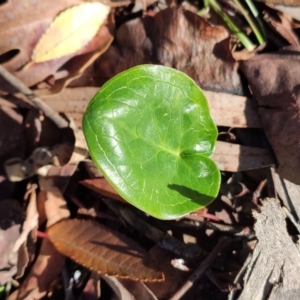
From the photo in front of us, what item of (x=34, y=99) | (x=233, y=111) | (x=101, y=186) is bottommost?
(x=101, y=186)

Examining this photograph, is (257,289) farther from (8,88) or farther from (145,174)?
→ (8,88)

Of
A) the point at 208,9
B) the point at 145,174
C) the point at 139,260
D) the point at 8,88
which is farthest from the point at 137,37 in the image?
the point at 139,260

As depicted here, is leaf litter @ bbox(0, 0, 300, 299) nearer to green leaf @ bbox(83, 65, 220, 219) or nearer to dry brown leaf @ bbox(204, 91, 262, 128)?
dry brown leaf @ bbox(204, 91, 262, 128)

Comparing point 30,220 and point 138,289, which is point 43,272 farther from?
point 138,289

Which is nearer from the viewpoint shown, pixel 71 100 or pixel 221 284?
pixel 221 284

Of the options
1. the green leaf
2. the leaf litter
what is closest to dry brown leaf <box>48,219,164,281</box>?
the leaf litter

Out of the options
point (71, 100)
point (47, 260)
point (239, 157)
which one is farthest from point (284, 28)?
point (47, 260)

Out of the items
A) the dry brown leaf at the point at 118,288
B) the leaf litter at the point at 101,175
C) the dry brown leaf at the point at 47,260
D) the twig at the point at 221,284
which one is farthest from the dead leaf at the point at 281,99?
the dry brown leaf at the point at 47,260
